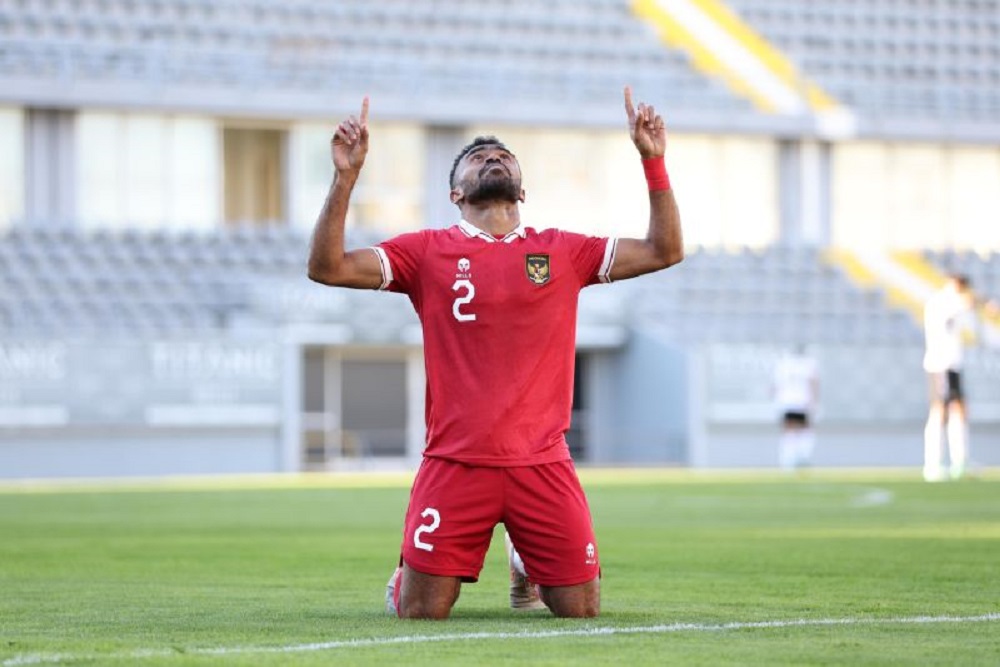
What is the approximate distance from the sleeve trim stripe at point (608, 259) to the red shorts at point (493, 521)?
0.79m

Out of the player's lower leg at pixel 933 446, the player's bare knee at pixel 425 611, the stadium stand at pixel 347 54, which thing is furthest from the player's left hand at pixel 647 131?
the stadium stand at pixel 347 54

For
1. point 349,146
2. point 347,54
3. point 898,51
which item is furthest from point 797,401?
point 349,146

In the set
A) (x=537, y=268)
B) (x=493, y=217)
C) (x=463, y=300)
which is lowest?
(x=463, y=300)

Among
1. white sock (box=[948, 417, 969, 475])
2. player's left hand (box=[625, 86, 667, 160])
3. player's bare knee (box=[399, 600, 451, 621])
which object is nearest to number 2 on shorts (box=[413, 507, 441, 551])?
player's bare knee (box=[399, 600, 451, 621])

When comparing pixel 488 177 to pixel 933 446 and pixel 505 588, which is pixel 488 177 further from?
pixel 933 446

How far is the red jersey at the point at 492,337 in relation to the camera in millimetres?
7277

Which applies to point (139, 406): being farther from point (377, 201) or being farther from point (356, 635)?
point (356, 635)

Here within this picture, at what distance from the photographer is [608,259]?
7.48 m

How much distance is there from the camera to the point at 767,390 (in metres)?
32.2

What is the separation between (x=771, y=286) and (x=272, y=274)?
31.5 feet

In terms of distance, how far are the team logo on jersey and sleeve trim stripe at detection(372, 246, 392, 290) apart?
523 millimetres

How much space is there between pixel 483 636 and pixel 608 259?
67.0 inches

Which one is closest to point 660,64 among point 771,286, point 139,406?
point 771,286

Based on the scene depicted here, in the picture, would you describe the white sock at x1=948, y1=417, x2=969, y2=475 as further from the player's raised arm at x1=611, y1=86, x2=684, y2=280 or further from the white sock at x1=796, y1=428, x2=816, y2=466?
the player's raised arm at x1=611, y1=86, x2=684, y2=280
